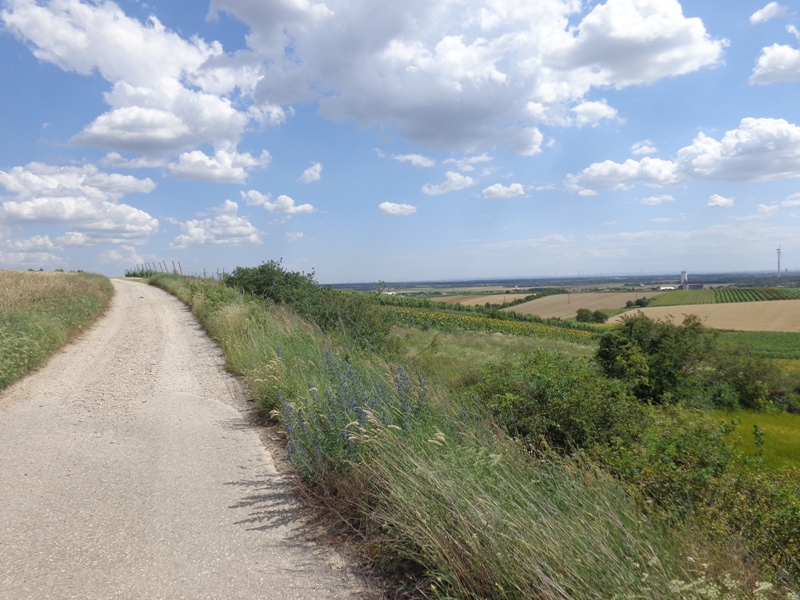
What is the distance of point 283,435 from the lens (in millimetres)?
6844

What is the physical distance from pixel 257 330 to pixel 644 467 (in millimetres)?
8495

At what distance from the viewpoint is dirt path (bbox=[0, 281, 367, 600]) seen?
356 cm

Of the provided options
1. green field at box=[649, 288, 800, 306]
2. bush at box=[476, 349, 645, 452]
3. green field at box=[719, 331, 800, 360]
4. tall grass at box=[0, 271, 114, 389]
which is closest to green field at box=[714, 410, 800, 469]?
bush at box=[476, 349, 645, 452]

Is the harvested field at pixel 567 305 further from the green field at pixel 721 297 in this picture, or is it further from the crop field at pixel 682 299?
the green field at pixel 721 297

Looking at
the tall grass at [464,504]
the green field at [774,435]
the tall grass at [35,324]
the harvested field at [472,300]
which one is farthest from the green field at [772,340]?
the tall grass at [464,504]

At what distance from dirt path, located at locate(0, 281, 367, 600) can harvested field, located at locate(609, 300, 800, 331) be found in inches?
1723

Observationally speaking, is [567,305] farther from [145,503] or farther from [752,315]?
[145,503]

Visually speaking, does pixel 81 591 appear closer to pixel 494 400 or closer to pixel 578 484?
pixel 578 484

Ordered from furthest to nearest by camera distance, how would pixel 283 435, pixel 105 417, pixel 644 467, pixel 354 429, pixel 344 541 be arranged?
pixel 105 417, pixel 283 435, pixel 644 467, pixel 354 429, pixel 344 541

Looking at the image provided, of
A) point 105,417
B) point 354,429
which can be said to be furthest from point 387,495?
point 105,417

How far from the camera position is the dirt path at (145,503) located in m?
3.56

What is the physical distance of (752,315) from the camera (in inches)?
2195

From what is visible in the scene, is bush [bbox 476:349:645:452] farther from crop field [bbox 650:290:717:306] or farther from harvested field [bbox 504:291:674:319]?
crop field [bbox 650:290:717:306]

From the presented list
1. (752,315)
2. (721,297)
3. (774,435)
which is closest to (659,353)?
(774,435)
